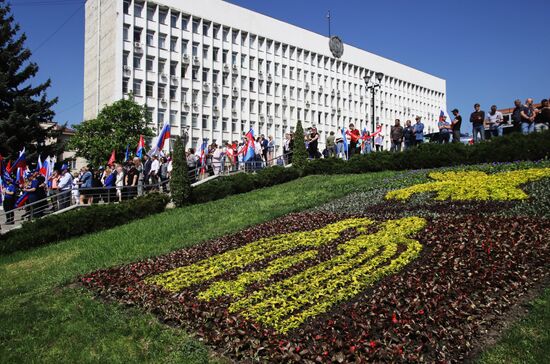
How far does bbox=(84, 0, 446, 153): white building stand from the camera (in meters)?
57.8

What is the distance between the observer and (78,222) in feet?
53.4

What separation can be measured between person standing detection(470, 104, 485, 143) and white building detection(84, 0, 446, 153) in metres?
44.2

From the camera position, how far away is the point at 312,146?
24.9 metres

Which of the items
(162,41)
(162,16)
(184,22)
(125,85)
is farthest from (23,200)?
(184,22)

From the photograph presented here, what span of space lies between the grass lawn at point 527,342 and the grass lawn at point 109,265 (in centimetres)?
323

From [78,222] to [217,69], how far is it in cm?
5309

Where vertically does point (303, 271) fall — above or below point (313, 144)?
below

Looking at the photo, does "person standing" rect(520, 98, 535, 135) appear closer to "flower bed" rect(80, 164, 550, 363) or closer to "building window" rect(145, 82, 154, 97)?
"flower bed" rect(80, 164, 550, 363)

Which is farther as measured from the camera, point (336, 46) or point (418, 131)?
point (336, 46)

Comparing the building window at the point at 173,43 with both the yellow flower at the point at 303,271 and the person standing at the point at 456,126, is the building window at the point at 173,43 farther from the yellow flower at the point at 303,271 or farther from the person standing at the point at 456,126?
the yellow flower at the point at 303,271

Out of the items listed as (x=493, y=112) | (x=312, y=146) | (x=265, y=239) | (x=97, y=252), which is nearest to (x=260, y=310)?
(x=265, y=239)

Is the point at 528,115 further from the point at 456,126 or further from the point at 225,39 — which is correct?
the point at 225,39

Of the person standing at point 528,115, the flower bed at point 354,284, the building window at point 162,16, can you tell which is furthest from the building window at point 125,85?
the flower bed at point 354,284

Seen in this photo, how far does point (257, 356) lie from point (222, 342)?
64 centimetres
